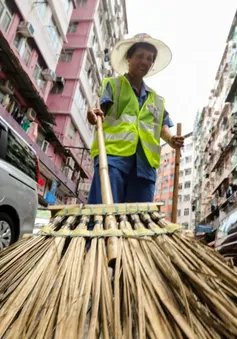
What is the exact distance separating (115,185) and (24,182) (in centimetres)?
245

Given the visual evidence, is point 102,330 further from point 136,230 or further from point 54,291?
point 136,230

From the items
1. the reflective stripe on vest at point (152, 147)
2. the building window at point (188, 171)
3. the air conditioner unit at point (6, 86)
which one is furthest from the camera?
the building window at point (188, 171)

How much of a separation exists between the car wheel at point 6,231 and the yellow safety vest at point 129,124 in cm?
198

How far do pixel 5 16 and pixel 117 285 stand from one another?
1419cm

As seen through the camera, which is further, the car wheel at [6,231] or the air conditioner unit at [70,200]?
the air conditioner unit at [70,200]

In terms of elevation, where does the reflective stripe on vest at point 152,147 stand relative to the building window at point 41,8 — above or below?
below

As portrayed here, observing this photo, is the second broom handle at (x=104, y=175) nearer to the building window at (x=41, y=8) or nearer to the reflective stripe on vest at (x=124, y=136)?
the reflective stripe on vest at (x=124, y=136)

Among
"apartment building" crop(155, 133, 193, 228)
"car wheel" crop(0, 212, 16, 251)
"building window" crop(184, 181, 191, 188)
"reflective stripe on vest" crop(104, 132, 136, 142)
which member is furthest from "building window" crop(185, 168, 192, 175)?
"reflective stripe on vest" crop(104, 132, 136, 142)

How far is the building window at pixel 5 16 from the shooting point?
482 inches

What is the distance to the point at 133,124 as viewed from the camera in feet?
7.51

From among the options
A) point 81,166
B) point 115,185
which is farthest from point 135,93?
point 81,166

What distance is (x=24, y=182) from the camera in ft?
13.8

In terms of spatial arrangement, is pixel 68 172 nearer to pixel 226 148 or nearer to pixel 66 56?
pixel 66 56

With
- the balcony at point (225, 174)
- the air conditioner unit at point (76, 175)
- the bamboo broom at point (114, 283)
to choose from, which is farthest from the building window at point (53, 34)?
the bamboo broom at point (114, 283)
